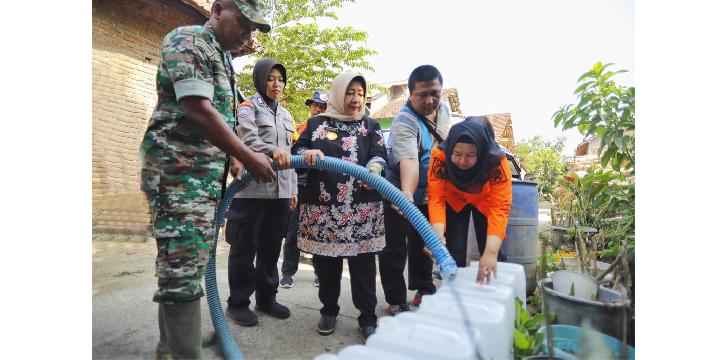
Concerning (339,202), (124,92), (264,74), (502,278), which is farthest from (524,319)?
(124,92)

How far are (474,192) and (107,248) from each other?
3793 mm

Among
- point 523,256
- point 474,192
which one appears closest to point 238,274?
point 474,192

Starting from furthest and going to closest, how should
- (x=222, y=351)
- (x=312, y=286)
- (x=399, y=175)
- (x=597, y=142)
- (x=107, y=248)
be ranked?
(x=107, y=248), (x=312, y=286), (x=399, y=175), (x=597, y=142), (x=222, y=351)

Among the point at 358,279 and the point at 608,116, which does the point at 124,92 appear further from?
the point at 608,116

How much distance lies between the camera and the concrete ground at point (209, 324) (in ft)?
6.59

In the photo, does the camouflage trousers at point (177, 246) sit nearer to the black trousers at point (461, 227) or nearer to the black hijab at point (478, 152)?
the black hijab at point (478, 152)

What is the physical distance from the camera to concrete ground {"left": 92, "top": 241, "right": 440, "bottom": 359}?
2.01 meters

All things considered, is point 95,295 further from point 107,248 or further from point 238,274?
point 107,248

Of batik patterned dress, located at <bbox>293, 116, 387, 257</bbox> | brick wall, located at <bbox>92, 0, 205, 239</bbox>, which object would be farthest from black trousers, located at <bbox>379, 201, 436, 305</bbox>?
brick wall, located at <bbox>92, 0, 205, 239</bbox>

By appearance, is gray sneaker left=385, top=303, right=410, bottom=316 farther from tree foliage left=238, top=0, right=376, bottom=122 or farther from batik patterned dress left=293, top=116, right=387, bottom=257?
tree foliage left=238, top=0, right=376, bottom=122

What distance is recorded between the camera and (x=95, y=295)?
264 cm

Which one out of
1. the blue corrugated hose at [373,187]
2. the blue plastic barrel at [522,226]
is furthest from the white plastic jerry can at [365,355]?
the blue plastic barrel at [522,226]

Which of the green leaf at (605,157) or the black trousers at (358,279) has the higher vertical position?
the green leaf at (605,157)

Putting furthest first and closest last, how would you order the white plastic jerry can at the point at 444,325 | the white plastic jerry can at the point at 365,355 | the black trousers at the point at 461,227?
1. the black trousers at the point at 461,227
2. the white plastic jerry can at the point at 444,325
3. the white plastic jerry can at the point at 365,355
